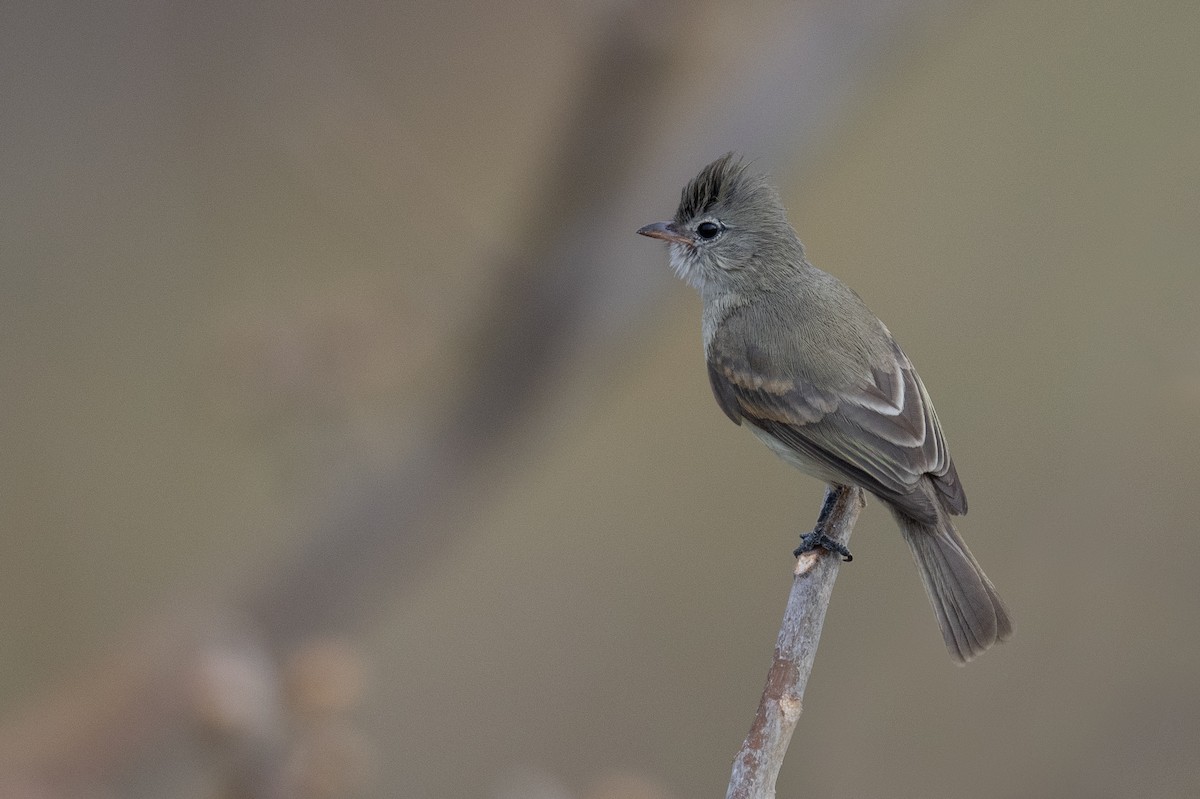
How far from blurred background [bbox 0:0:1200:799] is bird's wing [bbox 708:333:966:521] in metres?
0.55

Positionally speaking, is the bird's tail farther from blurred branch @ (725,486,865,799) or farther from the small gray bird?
blurred branch @ (725,486,865,799)

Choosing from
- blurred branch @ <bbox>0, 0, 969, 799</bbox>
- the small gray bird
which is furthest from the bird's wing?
blurred branch @ <bbox>0, 0, 969, 799</bbox>

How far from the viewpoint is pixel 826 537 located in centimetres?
380

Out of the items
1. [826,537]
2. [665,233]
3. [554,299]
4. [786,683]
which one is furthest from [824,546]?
[554,299]

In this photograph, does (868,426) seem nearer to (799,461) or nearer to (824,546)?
(799,461)

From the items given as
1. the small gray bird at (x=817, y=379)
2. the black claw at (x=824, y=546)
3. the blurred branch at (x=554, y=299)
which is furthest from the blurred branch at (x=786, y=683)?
the blurred branch at (x=554, y=299)

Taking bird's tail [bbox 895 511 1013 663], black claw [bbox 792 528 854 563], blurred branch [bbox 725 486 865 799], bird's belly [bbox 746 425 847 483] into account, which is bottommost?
blurred branch [bbox 725 486 865 799]

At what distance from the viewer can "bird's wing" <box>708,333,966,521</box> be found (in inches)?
154

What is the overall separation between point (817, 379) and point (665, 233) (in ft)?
3.31

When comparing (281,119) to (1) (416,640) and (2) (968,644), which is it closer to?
(1) (416,640)

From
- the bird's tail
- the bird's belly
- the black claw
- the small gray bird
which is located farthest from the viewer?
the bird's belly

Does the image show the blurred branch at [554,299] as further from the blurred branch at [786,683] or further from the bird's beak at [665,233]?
the blurred branch at [786,683]

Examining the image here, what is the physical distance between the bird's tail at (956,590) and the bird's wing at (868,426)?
126 millimetres

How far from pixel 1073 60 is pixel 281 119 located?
15.7 ft
